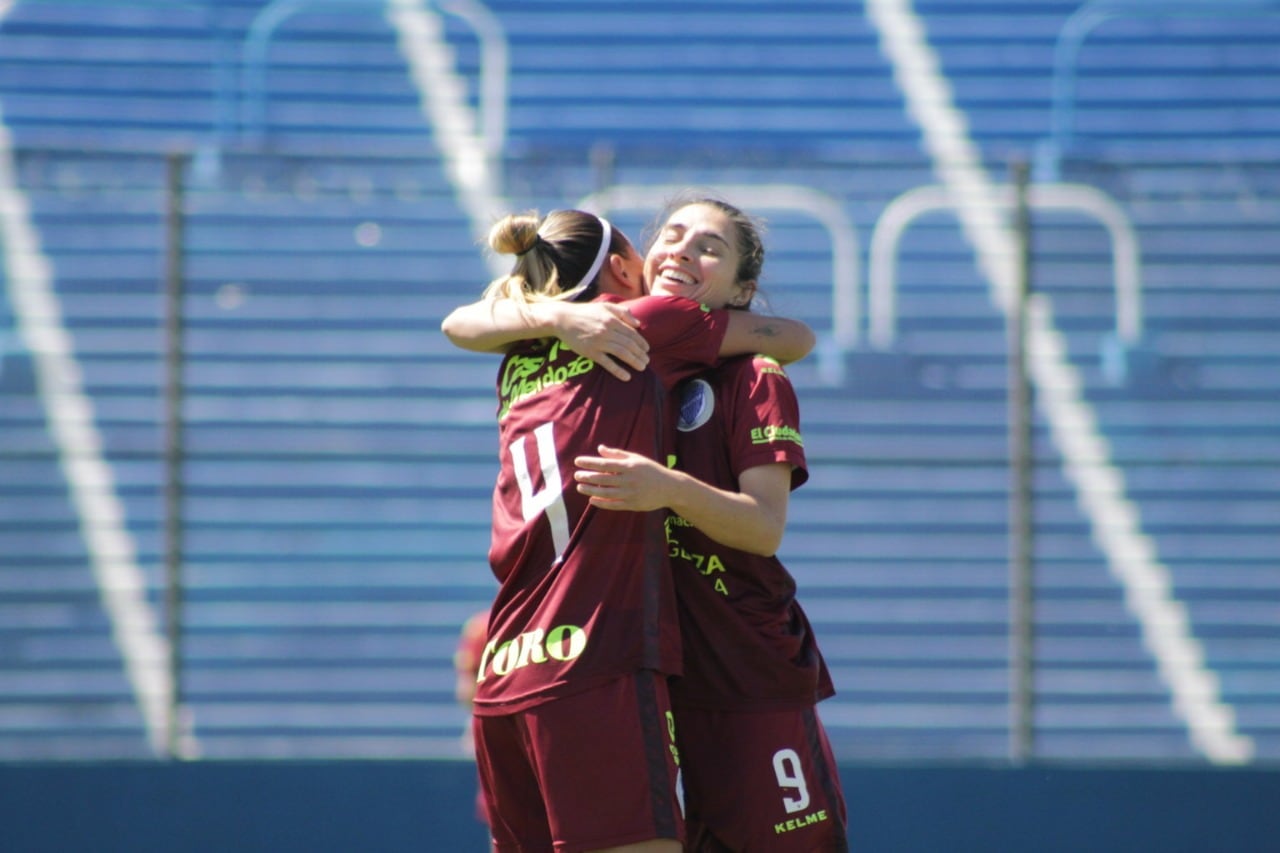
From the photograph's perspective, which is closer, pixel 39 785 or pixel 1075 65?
pixel 39 785

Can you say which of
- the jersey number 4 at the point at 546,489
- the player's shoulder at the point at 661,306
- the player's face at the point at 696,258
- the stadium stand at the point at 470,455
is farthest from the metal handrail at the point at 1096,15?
the jersey number 4 at the point at 546,489

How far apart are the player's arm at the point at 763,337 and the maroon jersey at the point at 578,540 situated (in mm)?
95

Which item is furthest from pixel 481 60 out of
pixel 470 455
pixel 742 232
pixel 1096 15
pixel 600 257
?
pixel 600 257

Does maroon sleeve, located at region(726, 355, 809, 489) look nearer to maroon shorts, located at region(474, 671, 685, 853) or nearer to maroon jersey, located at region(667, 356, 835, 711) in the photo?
maroon jersey, located at region(667, 356, 835, 711)

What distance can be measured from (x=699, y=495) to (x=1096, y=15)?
21.9ft

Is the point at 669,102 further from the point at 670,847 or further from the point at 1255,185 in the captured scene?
the point at 670,847

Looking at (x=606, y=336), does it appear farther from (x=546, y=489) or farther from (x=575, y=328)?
(x=546, y=489)

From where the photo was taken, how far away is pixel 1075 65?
8.06 meters

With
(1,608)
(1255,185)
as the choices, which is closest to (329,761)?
(1,608)

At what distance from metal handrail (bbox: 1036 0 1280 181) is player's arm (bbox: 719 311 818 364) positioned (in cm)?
542

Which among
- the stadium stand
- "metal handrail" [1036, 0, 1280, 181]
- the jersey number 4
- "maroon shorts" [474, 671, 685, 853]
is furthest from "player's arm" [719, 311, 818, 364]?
"metal handrail" [1036, 0, 1280, 181]

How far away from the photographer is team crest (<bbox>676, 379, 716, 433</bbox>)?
2740 millimetres

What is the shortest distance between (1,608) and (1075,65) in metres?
6.19

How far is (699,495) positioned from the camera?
8.02 feet
